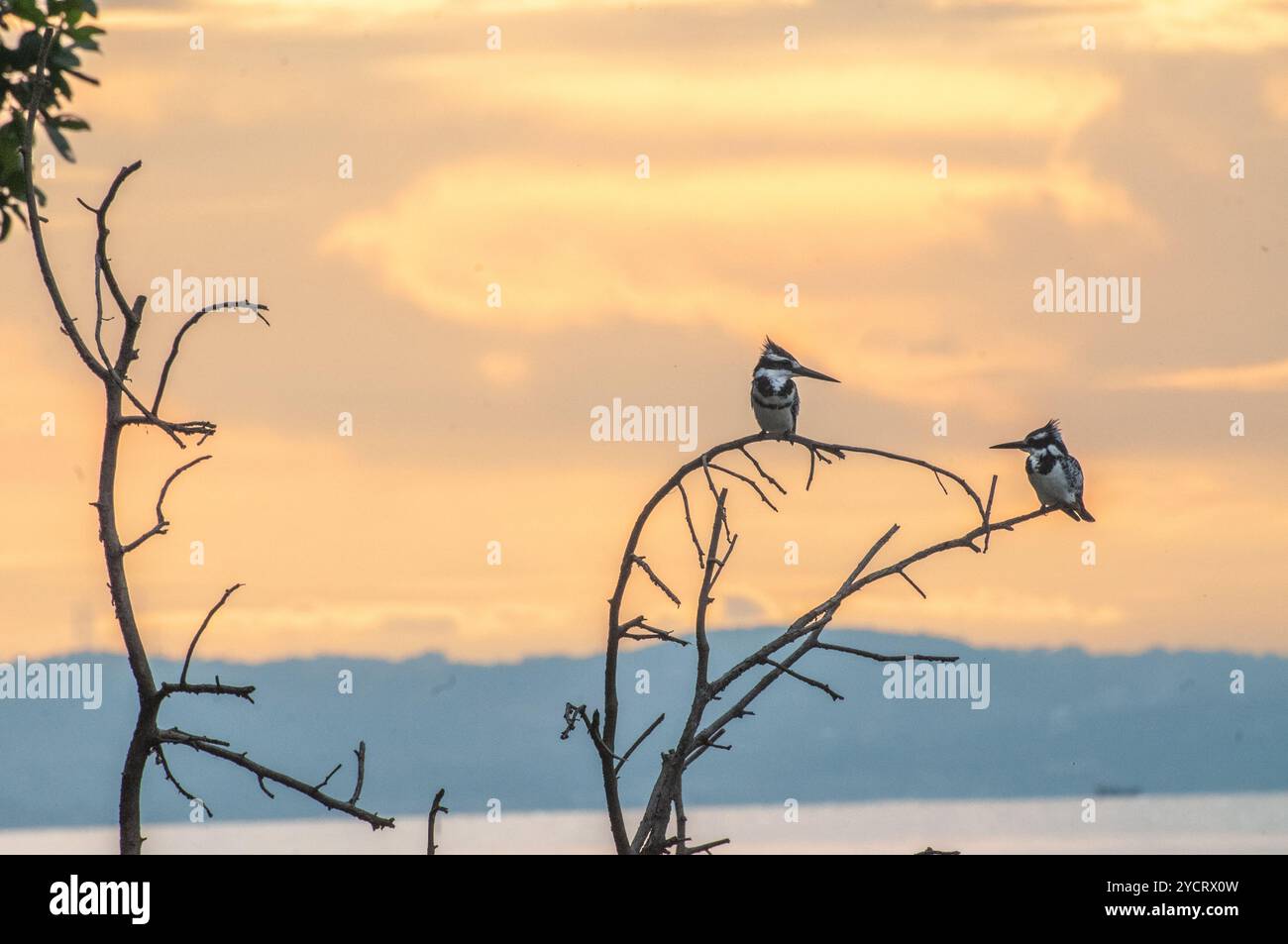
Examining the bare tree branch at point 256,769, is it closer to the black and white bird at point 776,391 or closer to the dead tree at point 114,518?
the dead tree at point 114,518

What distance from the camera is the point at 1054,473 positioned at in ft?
52.8

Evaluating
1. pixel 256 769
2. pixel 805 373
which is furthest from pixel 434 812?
pixel 805 373

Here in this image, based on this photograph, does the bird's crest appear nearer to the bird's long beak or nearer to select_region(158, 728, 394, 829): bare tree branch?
the bird's long beak

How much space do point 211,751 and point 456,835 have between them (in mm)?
114534

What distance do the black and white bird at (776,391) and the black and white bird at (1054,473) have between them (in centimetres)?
Answer: 236

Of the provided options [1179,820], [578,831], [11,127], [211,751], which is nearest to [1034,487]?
[11,127]

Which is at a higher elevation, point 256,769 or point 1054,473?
point 1054,473

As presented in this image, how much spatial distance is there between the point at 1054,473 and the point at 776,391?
271 cm

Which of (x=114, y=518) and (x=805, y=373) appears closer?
(x=114, y=518)

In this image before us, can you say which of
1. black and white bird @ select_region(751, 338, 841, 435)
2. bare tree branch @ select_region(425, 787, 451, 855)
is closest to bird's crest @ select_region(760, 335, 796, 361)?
black and white bird @ select_region(751, 338, 841, 435)

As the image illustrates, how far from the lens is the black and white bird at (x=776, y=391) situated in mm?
15234

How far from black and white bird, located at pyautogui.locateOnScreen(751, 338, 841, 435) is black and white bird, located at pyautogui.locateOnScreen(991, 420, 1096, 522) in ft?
7.73

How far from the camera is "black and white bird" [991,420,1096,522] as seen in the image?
16156mm

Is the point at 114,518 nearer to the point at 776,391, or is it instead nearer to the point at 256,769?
the point at 256,769
